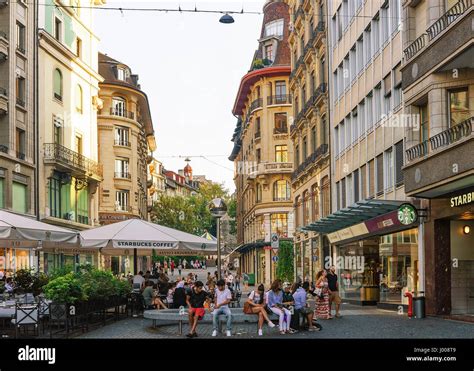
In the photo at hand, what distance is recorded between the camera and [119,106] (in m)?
66.6

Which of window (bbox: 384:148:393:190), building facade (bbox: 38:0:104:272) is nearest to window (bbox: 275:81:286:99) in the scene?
building facade (bbox: 38:0:104:272)

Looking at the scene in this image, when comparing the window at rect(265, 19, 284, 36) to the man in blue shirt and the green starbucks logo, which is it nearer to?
the green starbucks logo

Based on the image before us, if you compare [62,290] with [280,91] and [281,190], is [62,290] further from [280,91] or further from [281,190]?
[281,190]

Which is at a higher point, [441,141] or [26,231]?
[441,141]

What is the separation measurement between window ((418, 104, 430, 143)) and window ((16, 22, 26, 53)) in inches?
921

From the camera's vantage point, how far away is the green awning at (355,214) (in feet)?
92.4

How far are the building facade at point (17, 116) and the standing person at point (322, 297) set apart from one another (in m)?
18.0

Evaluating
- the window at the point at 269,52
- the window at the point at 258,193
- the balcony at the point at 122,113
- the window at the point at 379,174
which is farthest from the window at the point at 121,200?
the window at the point at 379,174

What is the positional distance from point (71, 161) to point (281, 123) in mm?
27876

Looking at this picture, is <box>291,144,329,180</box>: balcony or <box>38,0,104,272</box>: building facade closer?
<box>38,0,104,272</box>: building facade

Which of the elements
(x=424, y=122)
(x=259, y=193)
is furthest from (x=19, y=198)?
(x=259, y=193)

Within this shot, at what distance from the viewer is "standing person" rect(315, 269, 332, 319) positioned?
2469cm

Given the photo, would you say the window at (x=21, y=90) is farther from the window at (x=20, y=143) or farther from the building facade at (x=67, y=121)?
the building facade at (x=67, y=121)
